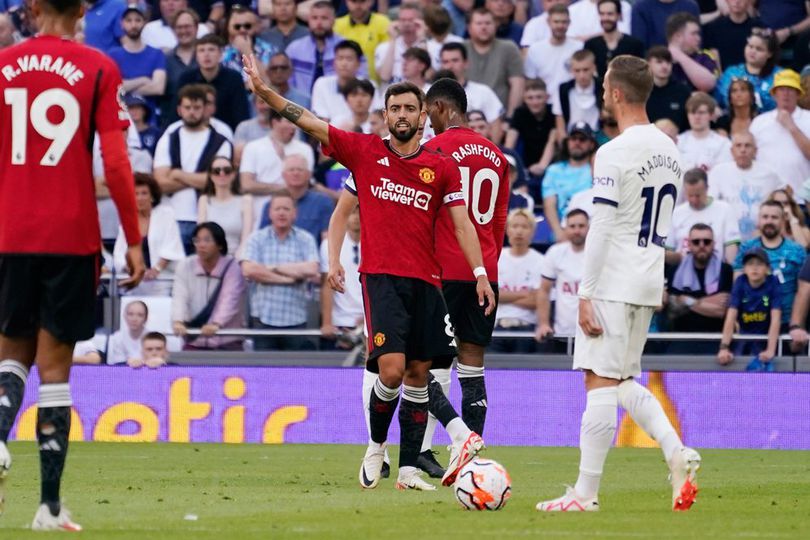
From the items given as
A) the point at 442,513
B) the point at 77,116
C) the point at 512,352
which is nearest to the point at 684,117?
the point at 512,352

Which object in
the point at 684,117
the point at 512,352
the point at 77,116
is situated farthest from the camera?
the point at 684,117

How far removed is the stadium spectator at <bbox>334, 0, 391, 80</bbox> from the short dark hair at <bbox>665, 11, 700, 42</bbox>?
3746 millimetres

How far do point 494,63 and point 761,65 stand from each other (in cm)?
325

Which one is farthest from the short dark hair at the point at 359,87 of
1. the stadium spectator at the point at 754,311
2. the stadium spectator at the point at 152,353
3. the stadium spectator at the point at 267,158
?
the stadium spectator at the point at 754,311

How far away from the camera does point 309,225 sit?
18.6 meters

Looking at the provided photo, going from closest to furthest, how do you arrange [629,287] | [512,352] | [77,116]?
[77,116] < [629,287] < [512,352]

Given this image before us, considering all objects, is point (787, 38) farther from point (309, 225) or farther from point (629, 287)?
point (629, 287)

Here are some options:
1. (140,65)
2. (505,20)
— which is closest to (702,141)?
(505,20)

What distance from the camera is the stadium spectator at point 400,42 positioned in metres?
20.5

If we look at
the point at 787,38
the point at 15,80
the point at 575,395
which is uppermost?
the point at 787,38

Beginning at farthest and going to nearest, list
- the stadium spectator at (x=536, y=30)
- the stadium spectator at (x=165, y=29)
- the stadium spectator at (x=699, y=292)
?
1. the stadium spectator at (x=165, y=29)
2. the stadium spectator at (x=536, y=30)
3. the stadium spectator at (x=699, y=292)

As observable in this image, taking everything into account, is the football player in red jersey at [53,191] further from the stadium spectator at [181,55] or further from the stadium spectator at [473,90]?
the stadium spectator at [181,55]

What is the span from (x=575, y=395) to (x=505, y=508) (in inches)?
286

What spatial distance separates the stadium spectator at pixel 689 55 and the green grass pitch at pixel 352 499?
21.0ft
